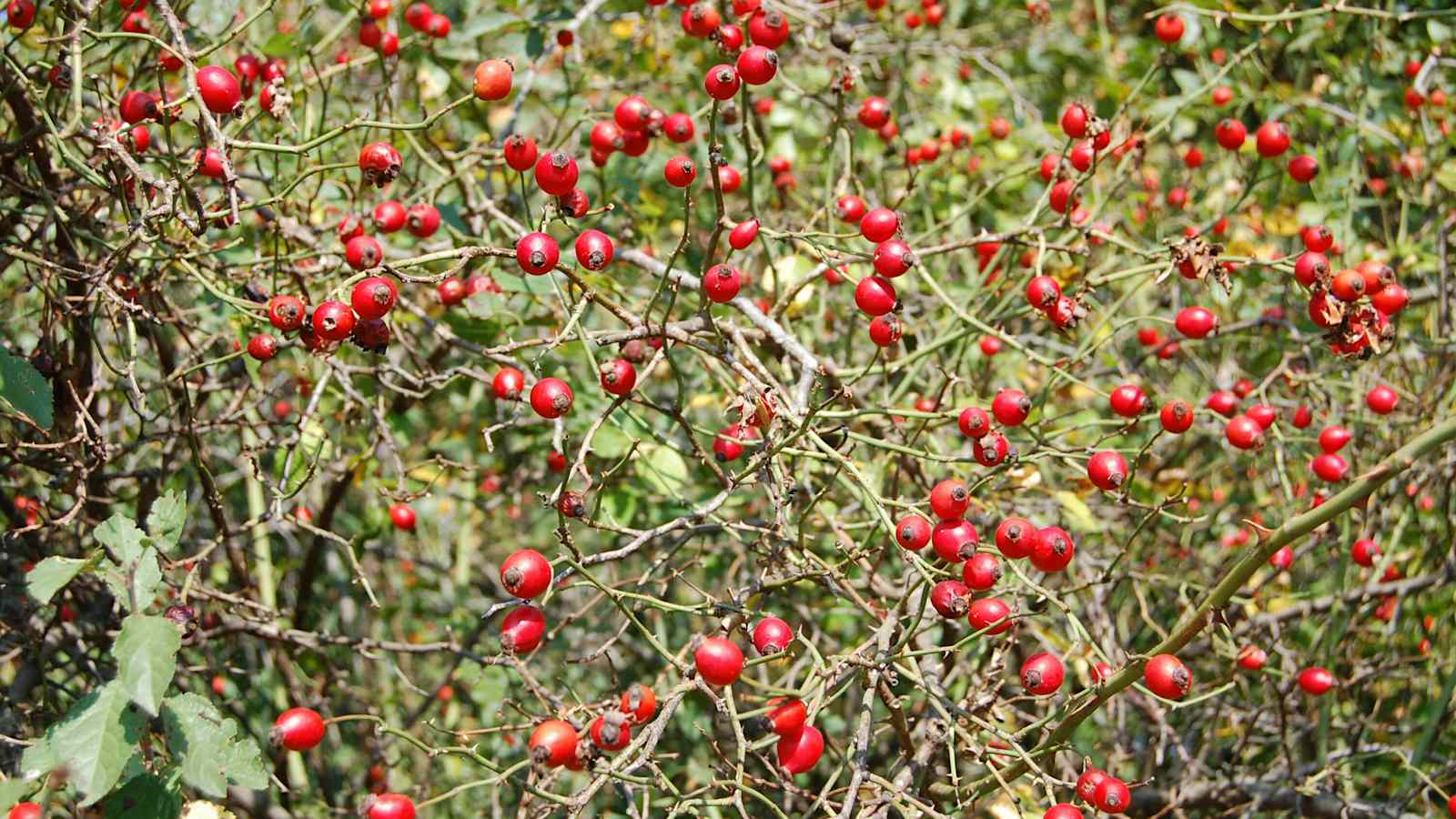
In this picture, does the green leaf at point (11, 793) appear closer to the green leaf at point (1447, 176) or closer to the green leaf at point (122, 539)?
the green leaf at point (122, 539)

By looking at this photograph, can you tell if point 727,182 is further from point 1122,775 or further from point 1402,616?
point 1402,616

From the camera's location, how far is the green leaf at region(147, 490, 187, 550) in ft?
5.65

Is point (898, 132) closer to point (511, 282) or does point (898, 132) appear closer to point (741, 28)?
point (741, 28)

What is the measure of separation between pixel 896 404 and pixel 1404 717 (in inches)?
74.8

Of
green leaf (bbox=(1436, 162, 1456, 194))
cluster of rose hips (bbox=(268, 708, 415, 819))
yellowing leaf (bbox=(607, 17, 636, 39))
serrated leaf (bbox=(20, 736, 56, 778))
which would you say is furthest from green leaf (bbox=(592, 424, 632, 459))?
green leaf (bbox=(1436, 162, 1456, 194))

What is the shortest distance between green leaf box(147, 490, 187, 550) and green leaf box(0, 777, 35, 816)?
383mm

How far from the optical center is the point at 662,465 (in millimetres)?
2412

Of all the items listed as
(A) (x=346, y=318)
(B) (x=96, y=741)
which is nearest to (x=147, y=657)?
(B) (x=96, y=741)

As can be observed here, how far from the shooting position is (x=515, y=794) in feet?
10.8

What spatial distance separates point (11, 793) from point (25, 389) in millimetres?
691

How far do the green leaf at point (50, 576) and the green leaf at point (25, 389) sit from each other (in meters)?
0.38

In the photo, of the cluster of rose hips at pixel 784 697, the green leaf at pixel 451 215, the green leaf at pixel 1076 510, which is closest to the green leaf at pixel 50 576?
the cluster of rose hips at pixel 784 697

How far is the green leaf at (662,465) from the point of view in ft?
7.82

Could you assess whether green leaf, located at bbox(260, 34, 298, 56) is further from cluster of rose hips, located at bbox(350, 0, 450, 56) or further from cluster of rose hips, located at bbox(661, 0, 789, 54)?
cluster of rose hips, located at bbox(661, 0, 789, 54)
